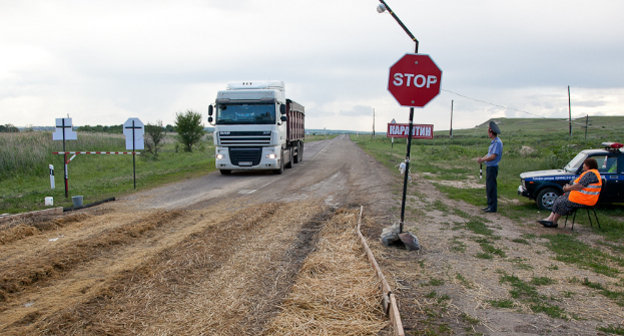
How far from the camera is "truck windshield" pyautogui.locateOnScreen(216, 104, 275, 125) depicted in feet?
59.3

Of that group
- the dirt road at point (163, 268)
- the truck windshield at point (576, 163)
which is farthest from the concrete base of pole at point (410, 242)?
the truck windshield at point (576, 163)

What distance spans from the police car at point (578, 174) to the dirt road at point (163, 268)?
466 cm

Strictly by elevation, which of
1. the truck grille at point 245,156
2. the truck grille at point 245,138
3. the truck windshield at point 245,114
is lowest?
the truck grille at point 245,156

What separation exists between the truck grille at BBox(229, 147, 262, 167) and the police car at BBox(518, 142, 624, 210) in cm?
1061

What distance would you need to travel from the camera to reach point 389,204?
1102 cm

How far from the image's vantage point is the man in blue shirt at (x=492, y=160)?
10.0 m

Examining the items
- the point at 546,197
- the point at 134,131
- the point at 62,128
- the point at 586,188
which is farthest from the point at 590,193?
the point at 62,128

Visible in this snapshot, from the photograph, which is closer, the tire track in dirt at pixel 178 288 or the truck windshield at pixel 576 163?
the tire track in dirt at pixel 178 288

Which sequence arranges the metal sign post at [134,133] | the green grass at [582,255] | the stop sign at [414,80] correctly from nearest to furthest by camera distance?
the green grass at [582,255] → the stop sign at [414,80] → the metal sign post at [134,133]

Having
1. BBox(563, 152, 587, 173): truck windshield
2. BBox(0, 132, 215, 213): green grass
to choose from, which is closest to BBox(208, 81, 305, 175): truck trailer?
BBox(0, 132, 215, 213): green grass

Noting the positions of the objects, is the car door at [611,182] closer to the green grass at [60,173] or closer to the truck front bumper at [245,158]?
the truck front bumper at [245,158]

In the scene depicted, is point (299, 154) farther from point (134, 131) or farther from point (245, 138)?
point (134, 131)

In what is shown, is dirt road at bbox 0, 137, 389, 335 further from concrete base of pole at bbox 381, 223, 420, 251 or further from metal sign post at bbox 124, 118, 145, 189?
metal sign post at bbox 124, 118, 145, 189

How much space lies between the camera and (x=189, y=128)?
3856cm
